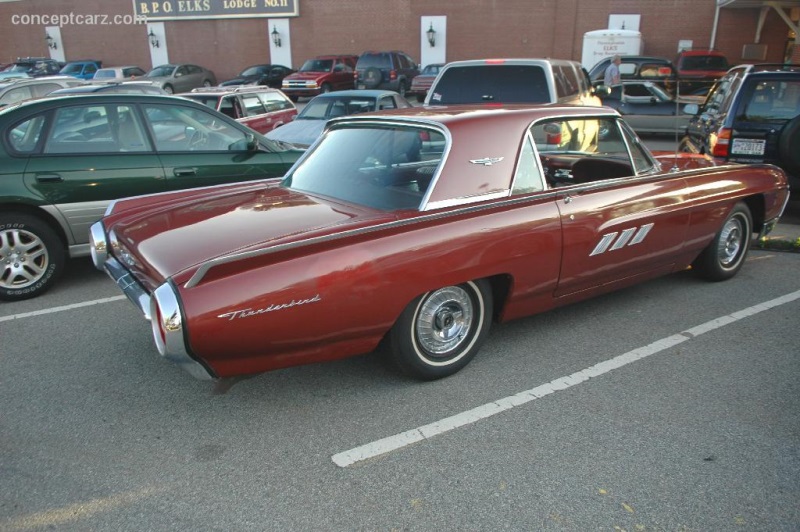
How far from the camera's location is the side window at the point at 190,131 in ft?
18.3

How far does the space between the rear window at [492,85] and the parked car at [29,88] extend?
8.01m

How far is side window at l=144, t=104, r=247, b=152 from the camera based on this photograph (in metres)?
5.57

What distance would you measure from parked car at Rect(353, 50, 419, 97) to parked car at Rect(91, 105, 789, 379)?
2001cm

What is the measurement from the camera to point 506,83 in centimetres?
775

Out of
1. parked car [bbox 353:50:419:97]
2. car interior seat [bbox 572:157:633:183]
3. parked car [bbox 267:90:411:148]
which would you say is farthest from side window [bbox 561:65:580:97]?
parked car [bbox 353:50:419:97]

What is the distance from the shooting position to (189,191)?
434cm

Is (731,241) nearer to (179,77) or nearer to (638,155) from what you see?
(638,155)

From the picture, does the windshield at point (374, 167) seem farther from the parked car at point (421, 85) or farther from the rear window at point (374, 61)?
the rear window at point (374, 61)

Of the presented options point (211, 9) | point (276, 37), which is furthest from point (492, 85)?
point (211, 9)

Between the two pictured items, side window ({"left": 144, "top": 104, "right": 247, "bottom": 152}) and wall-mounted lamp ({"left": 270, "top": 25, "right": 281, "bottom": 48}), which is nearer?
side window ({"left": 144, "top": 104, "right": 247, "bottom": 152})

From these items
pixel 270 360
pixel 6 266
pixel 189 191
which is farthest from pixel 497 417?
pixel 6 266

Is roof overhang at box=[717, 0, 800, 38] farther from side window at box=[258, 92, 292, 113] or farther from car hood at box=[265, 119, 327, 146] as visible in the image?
car hood at box=[265, 119, 327, 146]

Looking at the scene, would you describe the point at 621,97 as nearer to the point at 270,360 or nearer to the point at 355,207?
the point at 355,207

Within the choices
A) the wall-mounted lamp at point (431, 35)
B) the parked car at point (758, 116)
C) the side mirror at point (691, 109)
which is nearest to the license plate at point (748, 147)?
the parked car at point (758, 116)
